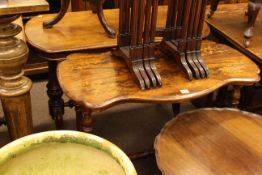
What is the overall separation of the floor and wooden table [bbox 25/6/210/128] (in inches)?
8.8

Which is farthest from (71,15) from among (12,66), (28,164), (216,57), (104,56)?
(28,164)

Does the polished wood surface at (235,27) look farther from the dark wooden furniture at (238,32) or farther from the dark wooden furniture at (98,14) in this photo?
the dark wooden furniture at (98,14)

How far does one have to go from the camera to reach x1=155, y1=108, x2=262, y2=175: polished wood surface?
999 mm

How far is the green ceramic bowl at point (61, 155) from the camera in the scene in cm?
87

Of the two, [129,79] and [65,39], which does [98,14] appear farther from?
[129,79]

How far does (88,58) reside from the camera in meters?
1.28

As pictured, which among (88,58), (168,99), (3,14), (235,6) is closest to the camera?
(3,14)

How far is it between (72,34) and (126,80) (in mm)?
478

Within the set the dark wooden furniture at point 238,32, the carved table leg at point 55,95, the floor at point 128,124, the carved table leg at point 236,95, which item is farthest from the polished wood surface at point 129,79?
the floor at point 128,124

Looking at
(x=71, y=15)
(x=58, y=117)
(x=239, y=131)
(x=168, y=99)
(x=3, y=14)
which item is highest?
(x=3, y=14)

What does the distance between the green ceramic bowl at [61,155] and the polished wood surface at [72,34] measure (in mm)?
543

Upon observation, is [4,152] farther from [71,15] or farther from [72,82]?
[71,15]

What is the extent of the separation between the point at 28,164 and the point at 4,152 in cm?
9

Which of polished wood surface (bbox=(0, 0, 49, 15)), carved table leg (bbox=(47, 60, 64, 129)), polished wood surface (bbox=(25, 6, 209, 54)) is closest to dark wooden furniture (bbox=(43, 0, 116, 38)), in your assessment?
polished wood surface (bbox=(25, 6, 209, 54))
